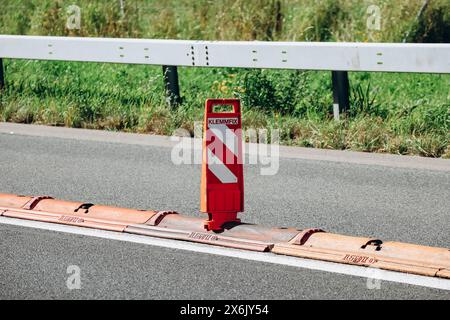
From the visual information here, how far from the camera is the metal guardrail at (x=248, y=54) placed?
1016 centimetres

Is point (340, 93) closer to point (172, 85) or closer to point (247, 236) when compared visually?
point (172, 85)

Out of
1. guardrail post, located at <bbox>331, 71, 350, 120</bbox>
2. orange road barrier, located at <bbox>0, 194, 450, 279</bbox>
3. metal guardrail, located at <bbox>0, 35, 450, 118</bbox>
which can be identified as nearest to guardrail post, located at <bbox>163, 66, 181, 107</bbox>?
metal guardrail, located at <bbox>0, 35, 450, 118</bbox>

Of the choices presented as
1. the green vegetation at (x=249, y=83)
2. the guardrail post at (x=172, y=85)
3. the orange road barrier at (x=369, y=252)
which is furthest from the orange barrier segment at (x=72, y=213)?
the guardrail post at (x=172, y=85)

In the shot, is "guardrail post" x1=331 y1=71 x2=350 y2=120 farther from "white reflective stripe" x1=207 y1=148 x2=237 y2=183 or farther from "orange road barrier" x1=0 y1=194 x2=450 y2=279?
"white reflective stripe" x1=207 y1=148 x2=237 y2=183

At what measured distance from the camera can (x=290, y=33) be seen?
599 inches

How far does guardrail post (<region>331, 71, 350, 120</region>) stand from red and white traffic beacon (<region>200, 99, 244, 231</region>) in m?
3.71

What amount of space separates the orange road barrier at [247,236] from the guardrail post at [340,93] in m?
3.54

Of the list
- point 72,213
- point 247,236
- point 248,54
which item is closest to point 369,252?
point 247,236

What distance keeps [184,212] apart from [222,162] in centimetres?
104

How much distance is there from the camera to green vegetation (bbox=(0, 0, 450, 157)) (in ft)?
33.7

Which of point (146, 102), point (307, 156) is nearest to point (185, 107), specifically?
point (146, 102)

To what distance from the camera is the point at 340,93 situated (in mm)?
10578

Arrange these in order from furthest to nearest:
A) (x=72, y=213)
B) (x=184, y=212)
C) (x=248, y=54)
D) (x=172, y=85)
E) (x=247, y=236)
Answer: (x=172, y=85) → (x=248, y=54) → (x=184, y=212) → (x=72, y=213) → (x=247, y=236)

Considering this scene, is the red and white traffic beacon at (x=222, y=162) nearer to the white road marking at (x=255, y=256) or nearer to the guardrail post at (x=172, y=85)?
the white road marking at (x=255, y=256)
